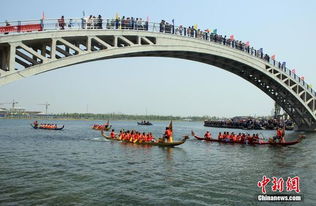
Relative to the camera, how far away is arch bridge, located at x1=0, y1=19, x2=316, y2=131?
1966 cm

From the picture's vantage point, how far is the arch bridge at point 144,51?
774 inches

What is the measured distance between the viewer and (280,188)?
1366 cm

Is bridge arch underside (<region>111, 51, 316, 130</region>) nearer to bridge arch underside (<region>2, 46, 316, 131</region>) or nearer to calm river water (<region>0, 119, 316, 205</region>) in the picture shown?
bridge arch underside (<region>2, 46, 316, 131</region>)

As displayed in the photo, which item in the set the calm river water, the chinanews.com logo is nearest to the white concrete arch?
the calm river water

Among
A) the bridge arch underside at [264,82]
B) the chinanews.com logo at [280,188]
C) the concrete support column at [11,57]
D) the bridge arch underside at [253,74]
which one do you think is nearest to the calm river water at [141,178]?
the chinanews.com logo at [280,188]

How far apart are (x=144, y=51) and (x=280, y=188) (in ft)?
59.3

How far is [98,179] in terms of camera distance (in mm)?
14789

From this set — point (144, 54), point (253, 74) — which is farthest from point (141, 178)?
point (253, 74)

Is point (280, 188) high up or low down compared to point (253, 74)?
down

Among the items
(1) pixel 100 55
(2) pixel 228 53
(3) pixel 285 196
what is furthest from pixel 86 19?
(2) pixel 228 53

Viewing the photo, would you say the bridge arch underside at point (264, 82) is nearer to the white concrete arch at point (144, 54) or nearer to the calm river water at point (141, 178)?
the white concrete arch at point (144, 54)

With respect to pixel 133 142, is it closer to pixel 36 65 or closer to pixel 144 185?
pixel 36 65

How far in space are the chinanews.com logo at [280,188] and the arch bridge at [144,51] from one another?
50.5 ft

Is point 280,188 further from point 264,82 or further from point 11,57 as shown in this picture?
point 264,82
